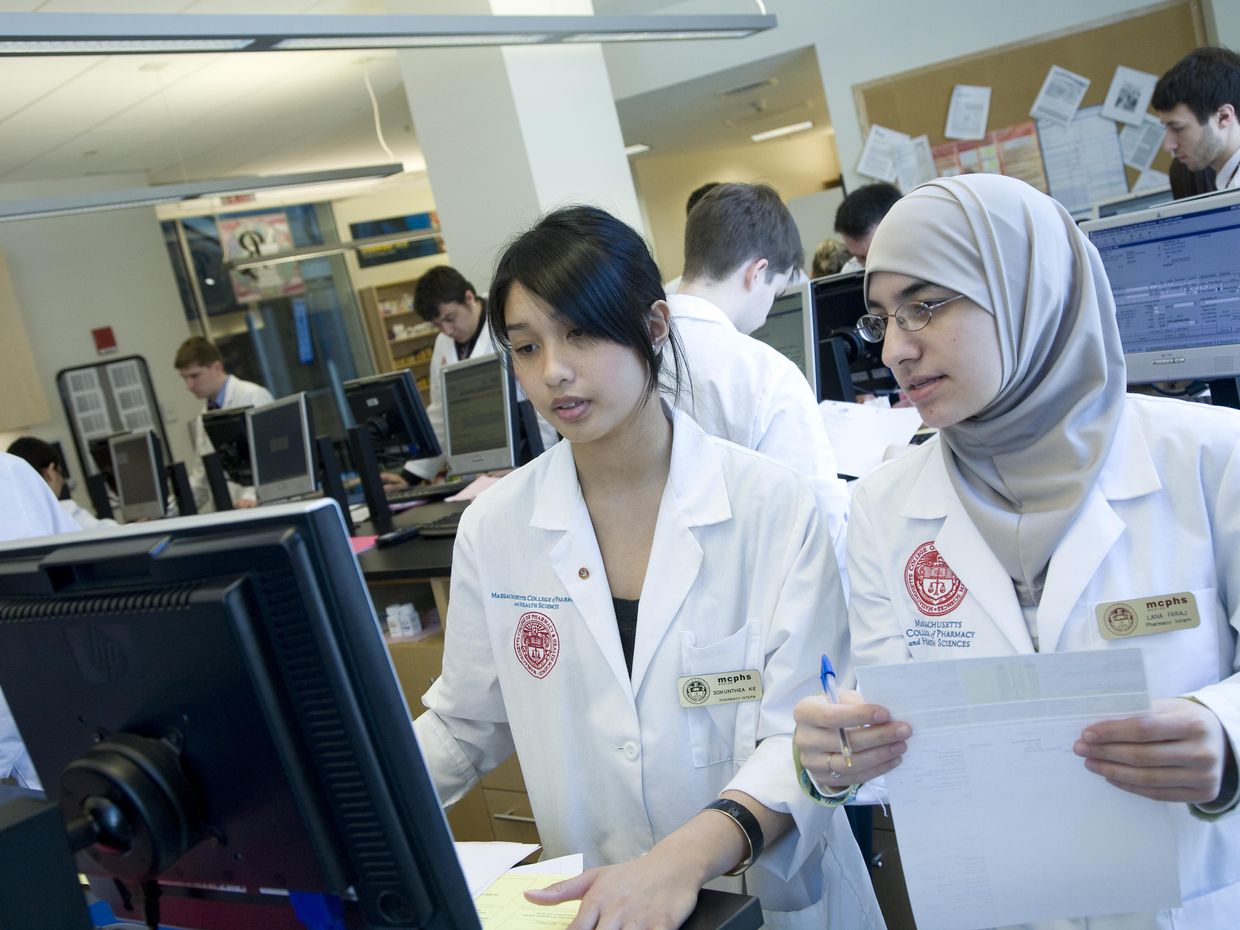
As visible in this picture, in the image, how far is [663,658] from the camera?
1.41 m

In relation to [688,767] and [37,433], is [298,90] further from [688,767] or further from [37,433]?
[688,767]

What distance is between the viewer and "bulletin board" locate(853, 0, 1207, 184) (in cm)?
647

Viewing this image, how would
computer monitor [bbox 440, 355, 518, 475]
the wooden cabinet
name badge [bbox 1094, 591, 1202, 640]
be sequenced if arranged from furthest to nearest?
1. the wooden cabinet
2. computer monitor [bbox 440, 355, 518, 475]
3. name badge [bbox 1094, 591, 1202, 640]

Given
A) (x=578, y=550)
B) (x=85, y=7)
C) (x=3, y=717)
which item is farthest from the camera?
(x=85, y=7)

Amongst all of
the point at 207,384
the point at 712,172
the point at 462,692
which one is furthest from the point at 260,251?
the point at 462,692

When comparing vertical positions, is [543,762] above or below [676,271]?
below

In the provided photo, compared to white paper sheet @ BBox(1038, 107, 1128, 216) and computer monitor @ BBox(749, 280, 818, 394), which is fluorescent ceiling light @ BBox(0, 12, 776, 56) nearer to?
computer monitor @ BBox(749, 280, 818, 394)

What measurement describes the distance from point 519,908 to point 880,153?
677 centimetres

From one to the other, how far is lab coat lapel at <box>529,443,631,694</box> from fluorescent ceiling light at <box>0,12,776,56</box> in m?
2.48

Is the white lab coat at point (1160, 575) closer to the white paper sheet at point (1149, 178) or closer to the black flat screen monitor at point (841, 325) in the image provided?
the black flat screen monitor at point (841, 325)

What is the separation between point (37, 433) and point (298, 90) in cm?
346

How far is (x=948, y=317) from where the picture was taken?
1.27 metres

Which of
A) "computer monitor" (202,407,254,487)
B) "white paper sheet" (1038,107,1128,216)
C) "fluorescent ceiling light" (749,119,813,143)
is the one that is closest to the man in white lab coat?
"computer monitor" (202,407,254,487)

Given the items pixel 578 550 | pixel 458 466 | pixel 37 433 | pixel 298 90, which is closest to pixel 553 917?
pixel 578 550
